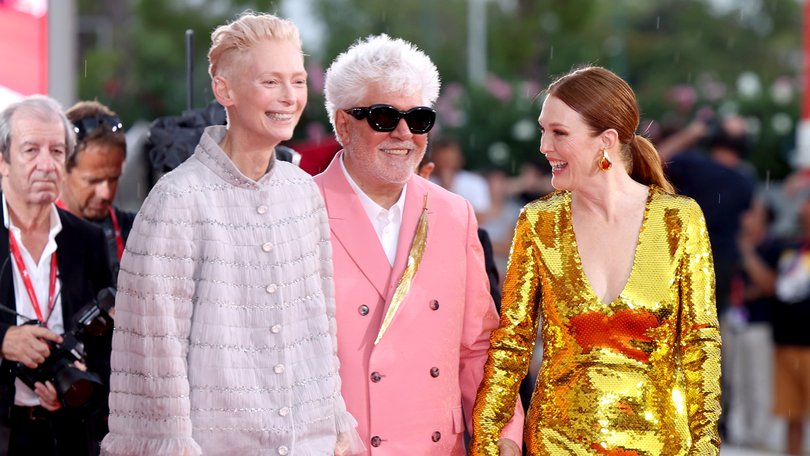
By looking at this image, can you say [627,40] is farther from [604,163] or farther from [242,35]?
[242,35]

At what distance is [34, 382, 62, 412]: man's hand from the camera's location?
4.40 meters

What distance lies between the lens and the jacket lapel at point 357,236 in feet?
13.5

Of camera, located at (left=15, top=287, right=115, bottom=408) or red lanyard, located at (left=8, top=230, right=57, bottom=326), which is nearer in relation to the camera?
camera, located at (left=15, top=287, right=115, bottom=408)

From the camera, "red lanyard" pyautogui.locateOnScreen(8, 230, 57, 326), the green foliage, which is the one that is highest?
the green foliage

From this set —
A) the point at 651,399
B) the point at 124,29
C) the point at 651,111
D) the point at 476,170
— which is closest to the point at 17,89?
the point at 651,399

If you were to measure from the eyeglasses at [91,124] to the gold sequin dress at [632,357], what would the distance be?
1.93m

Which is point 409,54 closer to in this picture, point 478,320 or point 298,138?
point 478,320

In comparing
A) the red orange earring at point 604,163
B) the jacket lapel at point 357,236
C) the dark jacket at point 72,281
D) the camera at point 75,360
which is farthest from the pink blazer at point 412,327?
the dark jacket at point 72,281

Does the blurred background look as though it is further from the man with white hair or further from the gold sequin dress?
the gold sequin dress

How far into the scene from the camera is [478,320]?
4227mm

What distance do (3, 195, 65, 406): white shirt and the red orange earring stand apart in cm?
187

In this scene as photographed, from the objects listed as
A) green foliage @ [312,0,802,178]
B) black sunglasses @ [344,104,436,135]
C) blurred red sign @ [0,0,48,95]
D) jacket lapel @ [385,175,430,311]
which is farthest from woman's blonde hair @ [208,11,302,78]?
green foliage @ [312,0,802,178]

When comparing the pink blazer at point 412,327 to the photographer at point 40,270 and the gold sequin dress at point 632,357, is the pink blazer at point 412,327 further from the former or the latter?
the photographer at point 40,270

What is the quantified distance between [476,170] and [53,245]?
14.9 m
